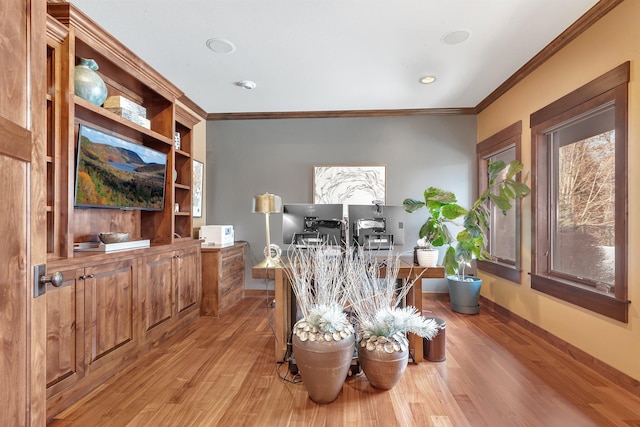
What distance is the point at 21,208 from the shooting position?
96 centimetres

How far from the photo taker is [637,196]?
200 centimetres

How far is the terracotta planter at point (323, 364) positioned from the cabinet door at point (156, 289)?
145 cm

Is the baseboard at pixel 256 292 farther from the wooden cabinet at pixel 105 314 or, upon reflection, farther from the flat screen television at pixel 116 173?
the flat screen television at pixel 116 173

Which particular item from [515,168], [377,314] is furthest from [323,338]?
[515,168]

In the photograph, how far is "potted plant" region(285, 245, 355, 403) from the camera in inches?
72.1

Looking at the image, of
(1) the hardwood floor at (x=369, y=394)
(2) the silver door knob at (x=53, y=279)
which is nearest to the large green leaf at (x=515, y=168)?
(1) the hardwood floor at (x=369, y=394)

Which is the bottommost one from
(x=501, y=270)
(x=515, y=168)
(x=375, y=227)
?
(x=501, y=270)

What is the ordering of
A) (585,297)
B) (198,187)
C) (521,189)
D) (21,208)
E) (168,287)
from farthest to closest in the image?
1. (198,187)
2. (521,189)
3. (168,287)
4. (585,297)
5. (21,208)

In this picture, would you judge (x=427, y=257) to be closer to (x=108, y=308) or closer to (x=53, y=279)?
(x=53, y=279)

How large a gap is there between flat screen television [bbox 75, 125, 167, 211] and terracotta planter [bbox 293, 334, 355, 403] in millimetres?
1885

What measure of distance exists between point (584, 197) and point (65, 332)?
3938 mm

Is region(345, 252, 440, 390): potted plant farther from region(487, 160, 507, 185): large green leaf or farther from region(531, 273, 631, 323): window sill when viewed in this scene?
region(487, 160, 507, 185): large green leaf

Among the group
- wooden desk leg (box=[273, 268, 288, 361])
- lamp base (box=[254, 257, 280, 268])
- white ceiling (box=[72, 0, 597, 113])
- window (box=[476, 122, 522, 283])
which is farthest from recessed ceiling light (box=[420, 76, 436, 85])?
wooden desk leg (box=[273, 268, 288, 361])

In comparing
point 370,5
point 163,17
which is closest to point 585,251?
point 370,5
